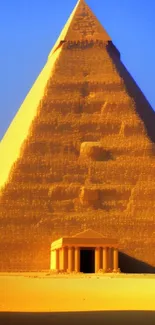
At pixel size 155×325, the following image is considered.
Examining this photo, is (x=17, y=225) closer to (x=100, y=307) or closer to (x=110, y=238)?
(x=110, y=238)

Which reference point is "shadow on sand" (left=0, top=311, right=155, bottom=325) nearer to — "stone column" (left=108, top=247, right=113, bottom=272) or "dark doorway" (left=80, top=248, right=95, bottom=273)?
"stone column" (left=108, top=247, right=113, bottom=272)

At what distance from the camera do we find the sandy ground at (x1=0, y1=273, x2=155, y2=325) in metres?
23.0

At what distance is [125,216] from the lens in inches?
2170

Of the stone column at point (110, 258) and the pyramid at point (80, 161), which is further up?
the pyramid at point (80, 161)

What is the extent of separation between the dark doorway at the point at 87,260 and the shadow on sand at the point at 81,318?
Result: 27.5m

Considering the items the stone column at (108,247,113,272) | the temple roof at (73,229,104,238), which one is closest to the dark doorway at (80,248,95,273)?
the temple roof at (73,229,104,238)

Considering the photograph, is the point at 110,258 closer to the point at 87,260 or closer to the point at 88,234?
the point at 88,234

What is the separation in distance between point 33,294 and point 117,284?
6.86m

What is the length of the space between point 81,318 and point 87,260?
31.0 m

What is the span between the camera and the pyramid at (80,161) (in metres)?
54.4

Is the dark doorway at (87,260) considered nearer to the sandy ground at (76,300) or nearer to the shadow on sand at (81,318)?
the sandy ground at (76,300)

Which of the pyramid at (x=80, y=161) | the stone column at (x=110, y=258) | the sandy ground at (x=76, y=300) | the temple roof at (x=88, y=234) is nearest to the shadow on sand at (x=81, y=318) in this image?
the sandy ground at (x=76, y=300)

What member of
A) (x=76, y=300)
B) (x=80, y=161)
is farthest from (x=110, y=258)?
(x=76, y=300)

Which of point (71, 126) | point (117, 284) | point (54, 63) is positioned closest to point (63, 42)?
A: point (54, 63)
